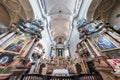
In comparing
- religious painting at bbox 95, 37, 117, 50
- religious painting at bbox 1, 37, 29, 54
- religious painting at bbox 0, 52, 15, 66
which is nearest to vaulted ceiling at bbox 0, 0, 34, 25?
religious painting at bbox 1, 37, 29, 54

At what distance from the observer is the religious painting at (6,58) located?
20.0ft

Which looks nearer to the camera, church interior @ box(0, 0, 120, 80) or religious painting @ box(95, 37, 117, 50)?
church interior @ box(0, 0, 120, 80)

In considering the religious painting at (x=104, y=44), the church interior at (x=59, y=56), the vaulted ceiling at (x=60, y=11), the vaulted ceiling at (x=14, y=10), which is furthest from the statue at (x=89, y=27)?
the vaulted ceiling at (x=14, y=10)

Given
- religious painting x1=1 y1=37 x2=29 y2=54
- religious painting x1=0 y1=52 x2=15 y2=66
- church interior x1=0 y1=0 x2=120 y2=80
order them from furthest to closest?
religious painting x1=1 y1=37 x2=29 y2=54 < religious painting x1=0 y1=52 x2=15 y2=66 < church interior x1=0 y1=0 x2=120 y2=80

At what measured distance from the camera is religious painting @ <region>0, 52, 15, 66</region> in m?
6.08

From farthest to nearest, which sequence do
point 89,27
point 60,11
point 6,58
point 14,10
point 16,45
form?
point 60,11
point 14,10
point 89,27
point 16,45
point 6,58

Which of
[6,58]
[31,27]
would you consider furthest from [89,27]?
[6,58]

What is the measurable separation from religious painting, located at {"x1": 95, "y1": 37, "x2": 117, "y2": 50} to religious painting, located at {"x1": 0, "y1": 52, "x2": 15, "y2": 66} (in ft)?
18.9

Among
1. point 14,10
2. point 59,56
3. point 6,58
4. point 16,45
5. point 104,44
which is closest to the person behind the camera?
point 6,58

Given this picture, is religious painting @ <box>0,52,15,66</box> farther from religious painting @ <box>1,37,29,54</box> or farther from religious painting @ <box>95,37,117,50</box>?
religious painting @ <box>95,37,117,50</box>

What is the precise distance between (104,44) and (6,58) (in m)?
6.31

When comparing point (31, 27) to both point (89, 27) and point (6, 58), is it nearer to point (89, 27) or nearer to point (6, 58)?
point (6, 58)

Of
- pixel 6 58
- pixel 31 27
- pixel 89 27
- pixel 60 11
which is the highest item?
pixel 60 11

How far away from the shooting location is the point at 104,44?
8148mm
